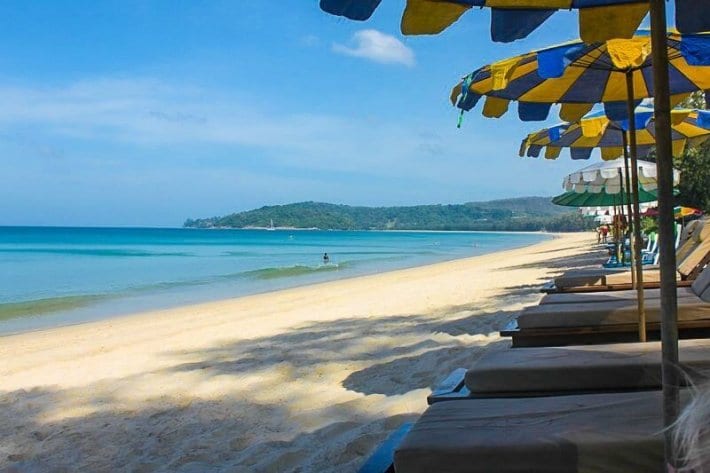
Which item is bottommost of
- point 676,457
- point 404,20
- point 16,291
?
point 16,291

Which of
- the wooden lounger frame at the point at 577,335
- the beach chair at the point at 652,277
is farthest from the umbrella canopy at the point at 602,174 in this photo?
the wooden lounger frame at the point at 577,335

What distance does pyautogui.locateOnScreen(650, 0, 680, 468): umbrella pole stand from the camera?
158 centimetres

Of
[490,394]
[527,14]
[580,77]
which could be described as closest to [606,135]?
[580,77]

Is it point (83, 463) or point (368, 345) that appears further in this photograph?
point (368, 345)

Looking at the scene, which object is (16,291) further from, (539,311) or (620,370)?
(620,370)

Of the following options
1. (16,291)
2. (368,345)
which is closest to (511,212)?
(16,291)

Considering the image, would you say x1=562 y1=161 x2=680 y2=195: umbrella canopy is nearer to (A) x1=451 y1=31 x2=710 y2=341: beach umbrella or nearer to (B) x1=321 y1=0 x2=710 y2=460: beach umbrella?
(A) x1=451 y1=31 x2=710 y2=341: beach umbrella

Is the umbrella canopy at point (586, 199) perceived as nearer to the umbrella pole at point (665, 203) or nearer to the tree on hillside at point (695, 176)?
the tree on hillside at point (695, 176)

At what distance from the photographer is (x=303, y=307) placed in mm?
10688

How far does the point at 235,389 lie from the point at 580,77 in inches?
128

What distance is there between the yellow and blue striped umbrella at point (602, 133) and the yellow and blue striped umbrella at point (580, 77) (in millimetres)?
690

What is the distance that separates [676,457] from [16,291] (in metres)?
21.1

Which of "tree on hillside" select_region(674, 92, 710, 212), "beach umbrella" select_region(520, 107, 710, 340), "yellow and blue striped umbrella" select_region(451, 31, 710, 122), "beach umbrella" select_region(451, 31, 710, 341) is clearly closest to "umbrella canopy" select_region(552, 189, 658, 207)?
"tree on hillside" select_region(674, 92, 710, 212)

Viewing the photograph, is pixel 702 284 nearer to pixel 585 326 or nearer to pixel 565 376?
pixel 585 326
